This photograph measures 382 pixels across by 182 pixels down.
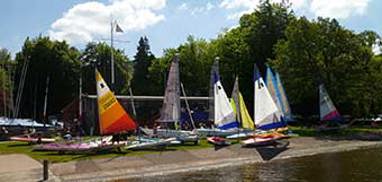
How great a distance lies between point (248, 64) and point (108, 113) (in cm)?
4115

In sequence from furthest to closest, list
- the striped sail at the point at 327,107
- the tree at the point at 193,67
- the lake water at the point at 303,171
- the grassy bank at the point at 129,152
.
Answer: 1. the tree at the point at 193,67
2. the striped sail at the point at 327,107
3. the grassy bank at the point at 129,152
4. the lake water at the point at 303,171

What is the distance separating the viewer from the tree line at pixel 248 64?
5450 cm

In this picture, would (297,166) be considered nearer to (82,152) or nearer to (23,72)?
(82,152)

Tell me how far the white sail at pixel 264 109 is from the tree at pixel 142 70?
55.1 metres

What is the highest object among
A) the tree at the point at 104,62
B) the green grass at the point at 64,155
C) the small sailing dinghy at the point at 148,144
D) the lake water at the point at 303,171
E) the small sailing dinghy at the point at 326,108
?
the tree at the point at 104,62

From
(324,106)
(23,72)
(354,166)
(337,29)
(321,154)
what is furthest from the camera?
(23,72)

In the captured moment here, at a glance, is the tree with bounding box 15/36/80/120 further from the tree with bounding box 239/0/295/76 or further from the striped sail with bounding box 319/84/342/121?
the striped sail with bounding box 319/84/342/121

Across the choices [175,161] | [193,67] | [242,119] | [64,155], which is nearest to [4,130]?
[64,155]

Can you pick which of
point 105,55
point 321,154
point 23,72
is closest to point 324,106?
point 321,154

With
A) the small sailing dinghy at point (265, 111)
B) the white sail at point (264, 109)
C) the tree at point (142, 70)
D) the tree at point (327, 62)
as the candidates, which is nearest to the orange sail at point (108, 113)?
the small sailing dinghy at point (265, 111)

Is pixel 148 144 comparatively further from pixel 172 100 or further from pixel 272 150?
pixel 272 150

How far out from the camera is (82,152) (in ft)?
110

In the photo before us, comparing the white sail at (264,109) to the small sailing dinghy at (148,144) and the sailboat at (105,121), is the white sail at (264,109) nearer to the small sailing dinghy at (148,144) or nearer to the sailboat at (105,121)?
the small sailing dinghy at (148,144)

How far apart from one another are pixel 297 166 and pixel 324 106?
20.3 m
